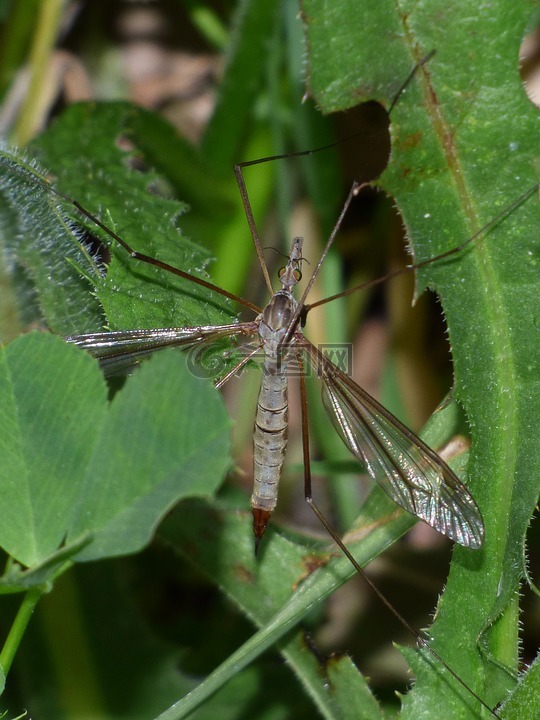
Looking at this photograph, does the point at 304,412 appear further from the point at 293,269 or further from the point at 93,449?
the point at 93,449

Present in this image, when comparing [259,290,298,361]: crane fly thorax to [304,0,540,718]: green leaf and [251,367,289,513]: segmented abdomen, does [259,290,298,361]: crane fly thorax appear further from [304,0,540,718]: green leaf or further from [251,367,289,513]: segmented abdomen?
[304,0,540,718]: green leaf

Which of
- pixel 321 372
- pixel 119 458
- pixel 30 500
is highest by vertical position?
pixel 321 372

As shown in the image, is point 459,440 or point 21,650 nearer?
point 459,440

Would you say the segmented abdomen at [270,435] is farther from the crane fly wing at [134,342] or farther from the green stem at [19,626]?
the green stem at [19,626]

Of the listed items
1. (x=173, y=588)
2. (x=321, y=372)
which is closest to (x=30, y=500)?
(x=321, y=372)

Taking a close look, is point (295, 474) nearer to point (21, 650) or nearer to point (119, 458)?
point (21, 650)

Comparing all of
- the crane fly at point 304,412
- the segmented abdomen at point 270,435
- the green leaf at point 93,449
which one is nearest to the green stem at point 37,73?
the crane fly at point 304,412
